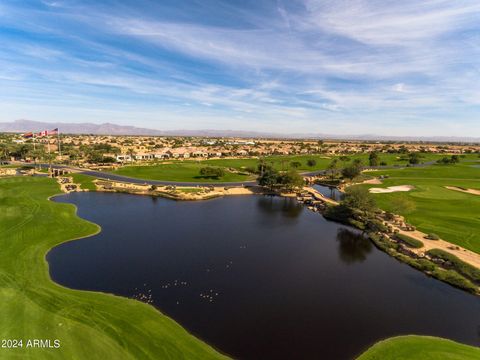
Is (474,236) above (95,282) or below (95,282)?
above

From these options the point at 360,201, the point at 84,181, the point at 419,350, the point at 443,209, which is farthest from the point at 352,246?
the point at 84,181

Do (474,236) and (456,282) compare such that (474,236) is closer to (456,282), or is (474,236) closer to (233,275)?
(456,282)

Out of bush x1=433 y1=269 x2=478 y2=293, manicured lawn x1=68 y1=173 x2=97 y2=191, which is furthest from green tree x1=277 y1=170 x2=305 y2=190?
manicured lawn x1=68 y1=173 x2=97 y2=191

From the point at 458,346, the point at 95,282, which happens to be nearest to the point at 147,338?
the point at 95,282

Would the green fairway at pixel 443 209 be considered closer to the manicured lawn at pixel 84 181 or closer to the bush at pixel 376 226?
the bush at pixel 376 226

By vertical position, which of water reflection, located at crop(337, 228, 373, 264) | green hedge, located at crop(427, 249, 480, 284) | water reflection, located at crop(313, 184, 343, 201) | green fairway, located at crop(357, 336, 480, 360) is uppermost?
water reflection, located at crop(313, 184, 343, 201)

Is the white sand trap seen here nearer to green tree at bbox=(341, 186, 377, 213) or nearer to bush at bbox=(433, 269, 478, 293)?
green tree at bbox=(341, 186, 377, 213)
